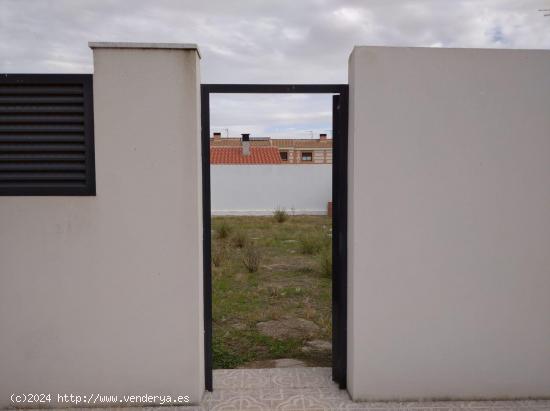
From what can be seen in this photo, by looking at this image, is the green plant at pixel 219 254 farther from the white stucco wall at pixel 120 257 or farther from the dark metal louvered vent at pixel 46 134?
the dark metal louvered vent at pixel 46 134

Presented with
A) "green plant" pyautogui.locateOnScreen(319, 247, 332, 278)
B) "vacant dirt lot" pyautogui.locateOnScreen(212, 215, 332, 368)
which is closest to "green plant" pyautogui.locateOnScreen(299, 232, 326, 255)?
"vacant dirt lot" pyautogui.locateOnScreen(212, 215, 332, 368)

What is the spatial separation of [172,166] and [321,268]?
200 inches

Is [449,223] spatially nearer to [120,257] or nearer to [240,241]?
[120,257]

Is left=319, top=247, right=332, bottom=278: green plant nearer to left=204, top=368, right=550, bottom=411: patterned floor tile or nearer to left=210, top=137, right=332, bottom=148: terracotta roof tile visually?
left=204, top=368, right=550, bottom=411: patterned floor tile

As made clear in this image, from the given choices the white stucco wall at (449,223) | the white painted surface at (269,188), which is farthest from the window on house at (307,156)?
the white stucco wall at (449,223)

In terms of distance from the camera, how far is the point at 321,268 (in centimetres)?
771

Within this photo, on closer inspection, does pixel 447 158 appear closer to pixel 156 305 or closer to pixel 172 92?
pixel 172 92

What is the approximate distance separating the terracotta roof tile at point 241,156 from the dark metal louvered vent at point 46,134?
63.9ft

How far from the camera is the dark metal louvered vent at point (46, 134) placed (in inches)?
118

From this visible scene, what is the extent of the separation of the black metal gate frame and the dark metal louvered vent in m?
0.77

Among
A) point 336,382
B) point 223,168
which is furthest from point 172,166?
point 223,168

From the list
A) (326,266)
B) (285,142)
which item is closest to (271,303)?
(326,266)

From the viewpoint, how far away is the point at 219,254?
874cm

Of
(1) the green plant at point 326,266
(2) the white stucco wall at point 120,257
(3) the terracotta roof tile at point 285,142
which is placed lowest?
(1) the green plant at point 326,266
